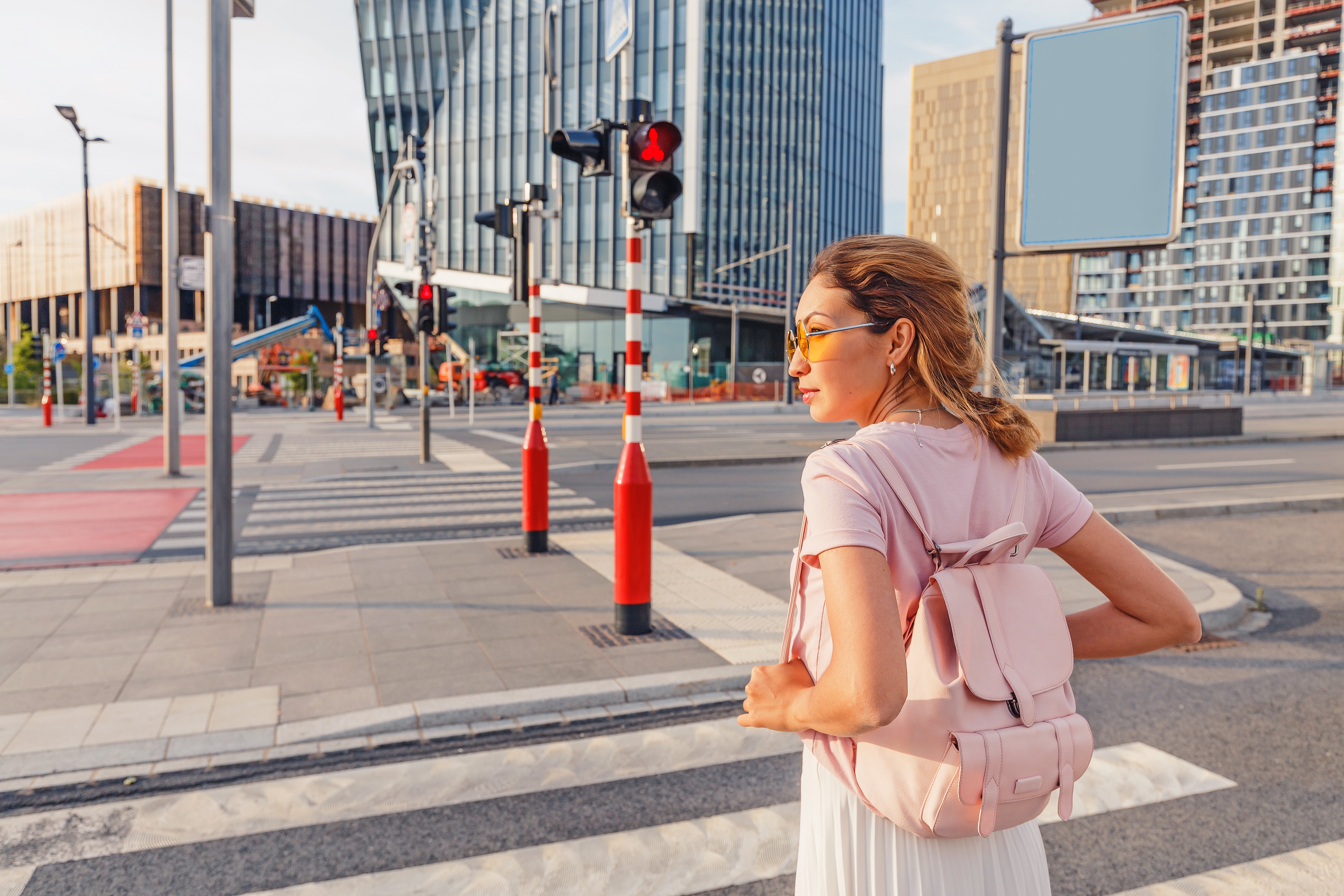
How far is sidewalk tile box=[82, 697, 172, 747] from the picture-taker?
402 cm

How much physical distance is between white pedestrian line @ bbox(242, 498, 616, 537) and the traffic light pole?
367cm

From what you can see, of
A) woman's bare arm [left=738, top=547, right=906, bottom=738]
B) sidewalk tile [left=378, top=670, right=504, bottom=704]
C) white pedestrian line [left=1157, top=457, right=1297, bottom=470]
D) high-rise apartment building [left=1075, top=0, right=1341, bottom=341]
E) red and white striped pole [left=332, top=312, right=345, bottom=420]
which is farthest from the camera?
high-rise apartment building [left=1075, top=0, right=1341, bottom=341]

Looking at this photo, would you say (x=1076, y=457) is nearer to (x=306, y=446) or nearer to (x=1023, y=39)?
(x=1023, y=39)

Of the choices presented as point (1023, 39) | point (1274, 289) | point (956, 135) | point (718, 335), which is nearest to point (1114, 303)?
point (1274, 289)

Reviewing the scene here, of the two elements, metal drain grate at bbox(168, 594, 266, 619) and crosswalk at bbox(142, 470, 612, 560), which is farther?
crosswalk at bbox(142, 470, 612, 560)

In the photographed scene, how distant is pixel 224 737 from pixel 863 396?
3.65 metres

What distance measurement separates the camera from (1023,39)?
7141 millimetres

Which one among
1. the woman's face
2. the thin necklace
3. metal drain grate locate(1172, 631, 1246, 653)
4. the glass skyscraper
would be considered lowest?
metal drain grate locate(1172, 631, 1246, 653)

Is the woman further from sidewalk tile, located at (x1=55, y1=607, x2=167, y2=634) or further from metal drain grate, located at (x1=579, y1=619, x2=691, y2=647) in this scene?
sidewalk tile, located at (x1=55, y1=607, x2=167, y2=634)

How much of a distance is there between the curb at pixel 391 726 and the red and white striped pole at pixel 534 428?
3238 mm

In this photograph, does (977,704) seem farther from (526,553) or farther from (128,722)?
(526,553)

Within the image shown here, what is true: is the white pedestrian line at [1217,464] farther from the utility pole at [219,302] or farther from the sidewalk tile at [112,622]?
the sidewalk tile at [112,622]

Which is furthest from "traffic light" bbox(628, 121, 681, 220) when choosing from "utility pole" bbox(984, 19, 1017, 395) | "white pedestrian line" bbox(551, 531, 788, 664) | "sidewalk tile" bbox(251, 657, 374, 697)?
"sidewalk tile" bbox(251, 657, 374, 697)

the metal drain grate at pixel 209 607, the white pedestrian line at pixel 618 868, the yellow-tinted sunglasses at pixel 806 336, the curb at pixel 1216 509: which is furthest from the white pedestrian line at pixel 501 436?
the yellow-tinted sunglasses at pixel 806 336
